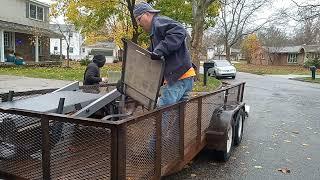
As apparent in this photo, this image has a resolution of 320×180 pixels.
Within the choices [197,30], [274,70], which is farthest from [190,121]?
[274,70]

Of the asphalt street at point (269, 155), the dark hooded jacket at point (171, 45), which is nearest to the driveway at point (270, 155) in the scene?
the asphalt street at point (269, 155)

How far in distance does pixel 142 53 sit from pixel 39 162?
1.51 m

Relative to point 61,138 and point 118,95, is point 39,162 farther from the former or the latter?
point 118,95

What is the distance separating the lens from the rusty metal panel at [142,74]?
4.20m

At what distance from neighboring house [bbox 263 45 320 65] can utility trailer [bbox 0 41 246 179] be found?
76.7m

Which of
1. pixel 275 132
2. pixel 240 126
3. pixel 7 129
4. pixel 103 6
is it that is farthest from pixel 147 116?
pixel 103 6

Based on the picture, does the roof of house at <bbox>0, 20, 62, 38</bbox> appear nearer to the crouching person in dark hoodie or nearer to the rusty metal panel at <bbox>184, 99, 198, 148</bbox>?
the crouching person in dark hoodie

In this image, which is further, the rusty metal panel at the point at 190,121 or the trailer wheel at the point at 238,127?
the trailer wheel at the point at 238,127

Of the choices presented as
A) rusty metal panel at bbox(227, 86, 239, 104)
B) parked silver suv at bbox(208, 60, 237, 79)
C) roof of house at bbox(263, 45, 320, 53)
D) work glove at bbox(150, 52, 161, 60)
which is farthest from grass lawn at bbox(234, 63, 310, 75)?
work glove at bbox(150, 52, 161, 60)

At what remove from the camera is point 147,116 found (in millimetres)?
3520

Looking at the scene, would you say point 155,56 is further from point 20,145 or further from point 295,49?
point 295,49

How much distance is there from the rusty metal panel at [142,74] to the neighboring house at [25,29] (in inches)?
1133

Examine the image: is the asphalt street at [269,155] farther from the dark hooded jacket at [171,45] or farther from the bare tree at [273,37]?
the bare tree at [273,37]

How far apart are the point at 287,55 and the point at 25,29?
61.2 meters
